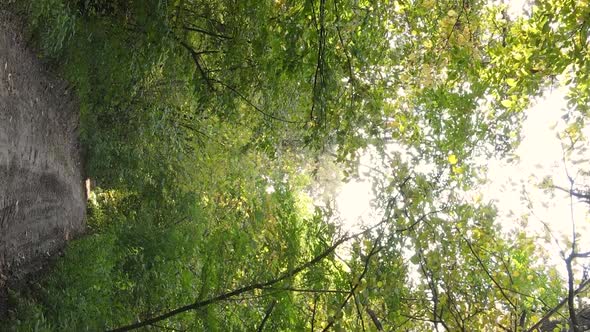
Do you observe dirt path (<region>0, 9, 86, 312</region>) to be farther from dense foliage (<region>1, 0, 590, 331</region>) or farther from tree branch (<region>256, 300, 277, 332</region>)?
tree branch (<region>256, 300, 277, 332</region>)

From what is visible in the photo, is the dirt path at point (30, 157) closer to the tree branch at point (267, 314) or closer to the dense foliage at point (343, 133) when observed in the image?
the dense foliage at point (343, 133)

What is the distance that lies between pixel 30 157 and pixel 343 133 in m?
4.81

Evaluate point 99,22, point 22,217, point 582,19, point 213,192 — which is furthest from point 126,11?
point 213,192

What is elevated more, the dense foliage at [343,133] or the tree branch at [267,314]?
the dense foliage at [343,133]

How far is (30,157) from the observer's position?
24.2 feet

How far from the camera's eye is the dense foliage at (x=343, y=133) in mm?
4020

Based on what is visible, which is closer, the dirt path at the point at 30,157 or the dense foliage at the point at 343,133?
the dense foliage at the point at 343,133

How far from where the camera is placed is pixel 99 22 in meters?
6.07

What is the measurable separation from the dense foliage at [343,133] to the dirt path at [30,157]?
390mm

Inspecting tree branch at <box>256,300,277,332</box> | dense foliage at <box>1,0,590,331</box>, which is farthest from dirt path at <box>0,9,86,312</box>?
tree branch at <box>256,300,277,332</box>

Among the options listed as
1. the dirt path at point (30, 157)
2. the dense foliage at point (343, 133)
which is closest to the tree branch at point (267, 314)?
the dense foliage at point (343, 133)

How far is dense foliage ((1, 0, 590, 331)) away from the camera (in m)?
4.02

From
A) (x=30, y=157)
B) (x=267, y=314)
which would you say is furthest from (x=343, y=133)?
(x=30, y=157)

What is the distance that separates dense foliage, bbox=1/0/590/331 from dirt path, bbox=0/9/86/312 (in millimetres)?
390
